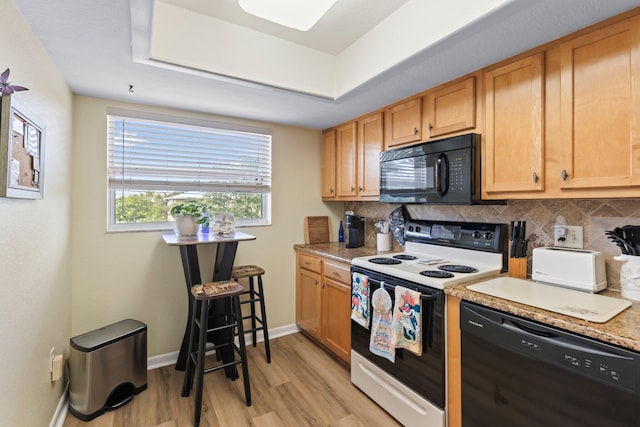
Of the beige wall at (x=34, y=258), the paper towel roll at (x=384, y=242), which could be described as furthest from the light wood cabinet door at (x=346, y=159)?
the beige wall at (x=34, y=258)

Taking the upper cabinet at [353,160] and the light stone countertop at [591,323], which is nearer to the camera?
the light stone countertop at [591,323]

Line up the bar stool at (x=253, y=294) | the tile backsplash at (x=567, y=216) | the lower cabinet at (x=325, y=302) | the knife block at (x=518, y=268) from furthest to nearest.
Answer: the bar stool at (x=253, y=294) < the lower cabinet at (x=325, y=302) < the knife block at (x=518, y=268) < the tile backsplash at (x=567, y=216)

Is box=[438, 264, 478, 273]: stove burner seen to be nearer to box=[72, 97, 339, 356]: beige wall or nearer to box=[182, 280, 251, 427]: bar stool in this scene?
box=[182, 280, 251, 427]: bar stool

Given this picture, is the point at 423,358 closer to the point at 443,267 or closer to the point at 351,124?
the point at 443,267

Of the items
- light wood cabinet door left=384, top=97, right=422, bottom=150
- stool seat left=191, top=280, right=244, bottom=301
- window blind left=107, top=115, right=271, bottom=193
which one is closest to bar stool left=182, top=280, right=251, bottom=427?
stool seat left=191, top=280, right=244, bottom=301

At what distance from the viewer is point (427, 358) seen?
1.67 meters

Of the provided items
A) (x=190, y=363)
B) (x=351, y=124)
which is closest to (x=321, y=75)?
(x=351, y=124)

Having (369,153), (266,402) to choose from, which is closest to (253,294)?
(266,402)

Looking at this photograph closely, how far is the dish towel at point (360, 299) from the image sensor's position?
2047mm

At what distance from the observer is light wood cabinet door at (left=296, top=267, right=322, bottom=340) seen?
9.01 ft

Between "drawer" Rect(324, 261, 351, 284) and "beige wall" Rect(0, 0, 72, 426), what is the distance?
1818mm

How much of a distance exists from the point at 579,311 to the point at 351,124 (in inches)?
86.2

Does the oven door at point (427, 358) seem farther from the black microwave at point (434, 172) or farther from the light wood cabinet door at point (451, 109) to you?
the light wood cabinet door at point (451, 109)

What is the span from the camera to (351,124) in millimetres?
2861
